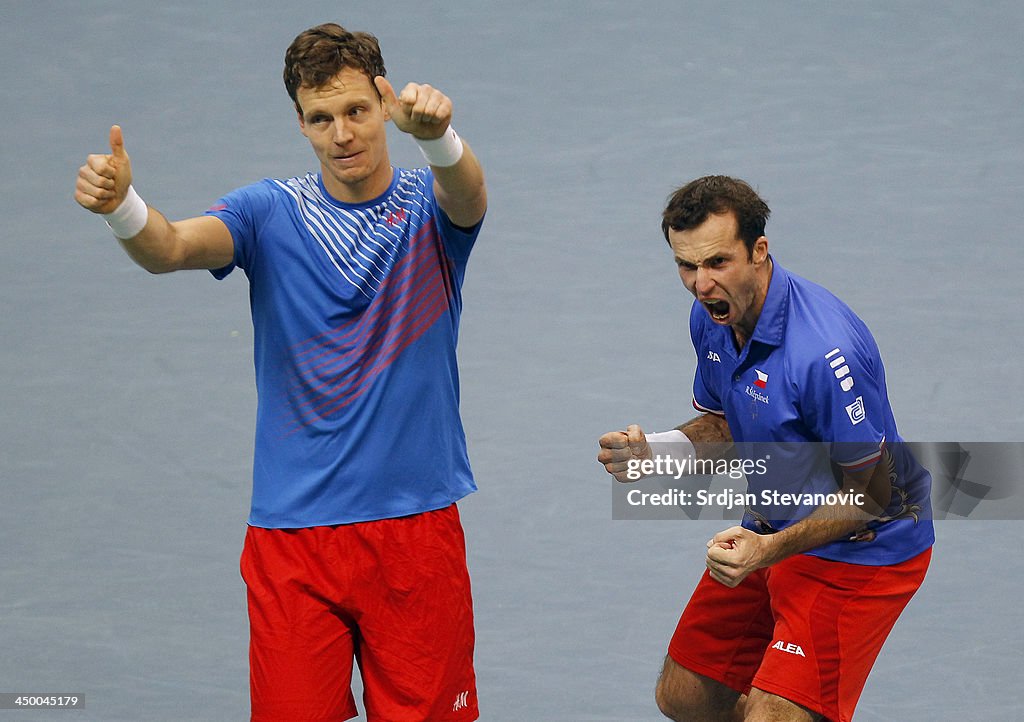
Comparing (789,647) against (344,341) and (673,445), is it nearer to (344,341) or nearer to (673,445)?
(673,445)

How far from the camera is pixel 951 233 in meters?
9.30

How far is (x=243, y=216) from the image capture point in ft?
15.6

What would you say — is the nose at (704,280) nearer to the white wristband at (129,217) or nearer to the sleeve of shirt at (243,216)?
the sleeve of shirt at (243,216)

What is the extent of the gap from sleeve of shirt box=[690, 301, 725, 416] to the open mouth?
251 millimetres

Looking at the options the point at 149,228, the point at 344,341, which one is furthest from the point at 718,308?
the point at 149,228

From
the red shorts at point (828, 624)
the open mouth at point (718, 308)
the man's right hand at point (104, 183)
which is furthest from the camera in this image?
the red shorts at point (828, 624)

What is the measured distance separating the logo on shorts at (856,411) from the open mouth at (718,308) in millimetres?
476

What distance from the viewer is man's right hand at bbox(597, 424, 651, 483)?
5.21 m

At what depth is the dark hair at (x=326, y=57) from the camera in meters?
4.68

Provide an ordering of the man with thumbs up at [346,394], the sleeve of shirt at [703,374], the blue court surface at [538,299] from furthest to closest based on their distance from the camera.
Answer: the blue court surface at [538,299] < the sleeve of shirt at [703,374] < the man with thumbs up at [346,394]

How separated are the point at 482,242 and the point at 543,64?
7.14 ft

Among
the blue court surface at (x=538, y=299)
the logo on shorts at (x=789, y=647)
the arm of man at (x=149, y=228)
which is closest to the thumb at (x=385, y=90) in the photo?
the arm of man at (x=149, y=228)

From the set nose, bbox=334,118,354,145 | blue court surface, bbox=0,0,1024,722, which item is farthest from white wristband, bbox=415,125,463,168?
blue court surface, bbox=0,0,1024,722

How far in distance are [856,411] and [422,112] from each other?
1.63m
